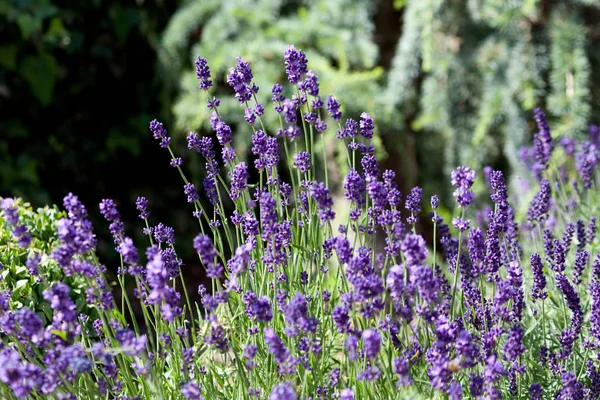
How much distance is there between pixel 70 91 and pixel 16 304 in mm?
3174

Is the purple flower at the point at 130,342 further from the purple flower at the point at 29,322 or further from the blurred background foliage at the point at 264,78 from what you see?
the blurred background foliage at the point at 264,78

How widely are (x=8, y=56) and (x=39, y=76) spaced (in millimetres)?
219

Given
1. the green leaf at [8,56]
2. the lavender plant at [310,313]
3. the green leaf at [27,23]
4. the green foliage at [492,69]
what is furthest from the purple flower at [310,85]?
the green leaf at [8,56]

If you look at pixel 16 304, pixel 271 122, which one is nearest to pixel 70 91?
pixel 271 122

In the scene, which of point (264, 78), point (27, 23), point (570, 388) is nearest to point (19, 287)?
point (570, 388)

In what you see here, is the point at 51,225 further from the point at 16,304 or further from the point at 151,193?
Result: the point at 151,193

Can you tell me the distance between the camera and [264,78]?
162 inches

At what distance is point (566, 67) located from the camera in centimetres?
364

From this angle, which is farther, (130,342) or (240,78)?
(240,78)

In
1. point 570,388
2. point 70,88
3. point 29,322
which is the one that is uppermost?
point 70,88

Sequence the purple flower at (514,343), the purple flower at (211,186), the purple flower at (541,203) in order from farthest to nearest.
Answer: the purple flower at (541,203), the purple flower at (211,186), the purple flower at (514,343)

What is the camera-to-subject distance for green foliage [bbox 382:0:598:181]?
11.9 ft

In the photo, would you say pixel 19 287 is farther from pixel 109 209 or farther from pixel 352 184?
Result: pixel 352 184

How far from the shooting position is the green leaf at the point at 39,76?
15.1 feet
